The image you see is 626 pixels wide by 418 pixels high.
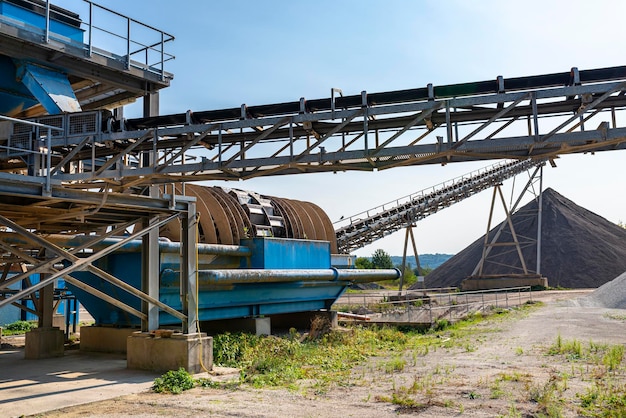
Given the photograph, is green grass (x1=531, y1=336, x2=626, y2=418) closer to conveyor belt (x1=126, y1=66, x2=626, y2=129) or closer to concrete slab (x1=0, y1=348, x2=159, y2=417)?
conveyor belt (x1=126, y1=66, x2=626, y2=129)

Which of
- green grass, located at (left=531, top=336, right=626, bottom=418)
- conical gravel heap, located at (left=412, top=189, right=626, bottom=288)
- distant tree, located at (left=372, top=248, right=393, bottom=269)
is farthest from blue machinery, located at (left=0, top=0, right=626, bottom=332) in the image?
distant tree, located at (left=372, top=248, right=393, bottom=269)

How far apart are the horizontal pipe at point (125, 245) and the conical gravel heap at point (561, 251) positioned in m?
33.7

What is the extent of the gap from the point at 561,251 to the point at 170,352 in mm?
45659

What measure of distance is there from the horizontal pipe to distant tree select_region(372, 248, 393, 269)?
57.2m

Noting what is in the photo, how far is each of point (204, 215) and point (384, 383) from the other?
7283 mm

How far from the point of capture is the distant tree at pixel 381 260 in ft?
237

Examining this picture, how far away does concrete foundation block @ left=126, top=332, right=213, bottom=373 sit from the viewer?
34.9ft

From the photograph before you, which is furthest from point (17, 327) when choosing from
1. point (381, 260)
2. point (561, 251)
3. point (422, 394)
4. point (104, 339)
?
point (381, 260)

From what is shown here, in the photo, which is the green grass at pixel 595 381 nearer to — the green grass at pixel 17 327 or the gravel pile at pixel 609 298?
the gravel pile at pixel 609 298

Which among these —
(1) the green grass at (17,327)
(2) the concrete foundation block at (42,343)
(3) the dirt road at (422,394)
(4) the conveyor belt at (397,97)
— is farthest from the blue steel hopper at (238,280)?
(1) the green grass at (17,327)

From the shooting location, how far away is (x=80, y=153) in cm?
1399

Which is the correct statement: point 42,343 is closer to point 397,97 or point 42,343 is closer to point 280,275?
point 280,275

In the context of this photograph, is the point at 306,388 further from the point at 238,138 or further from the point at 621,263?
the point at 621,263

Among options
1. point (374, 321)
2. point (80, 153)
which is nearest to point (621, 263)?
point (374, 321)
